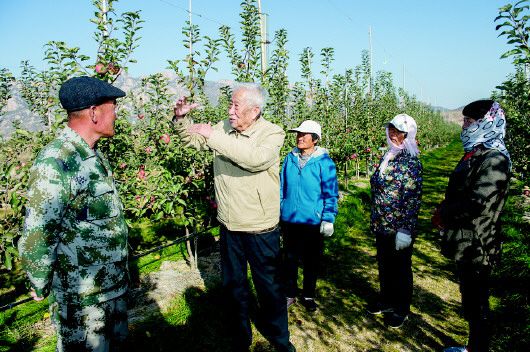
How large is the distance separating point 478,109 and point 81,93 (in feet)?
9.29

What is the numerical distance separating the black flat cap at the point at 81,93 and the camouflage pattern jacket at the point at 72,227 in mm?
161

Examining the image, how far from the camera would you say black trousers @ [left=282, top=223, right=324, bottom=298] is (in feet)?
12.1

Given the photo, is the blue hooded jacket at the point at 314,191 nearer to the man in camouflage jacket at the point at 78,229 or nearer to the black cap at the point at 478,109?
the black cap at the point at 478,109

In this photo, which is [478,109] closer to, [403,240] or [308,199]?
[403,240]

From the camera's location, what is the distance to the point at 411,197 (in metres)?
3.21

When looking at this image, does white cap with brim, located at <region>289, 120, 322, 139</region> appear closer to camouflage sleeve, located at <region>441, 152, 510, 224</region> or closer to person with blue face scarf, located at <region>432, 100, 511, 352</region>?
person with blue face scarf, located at <region>432, 100, 511, 352</region>

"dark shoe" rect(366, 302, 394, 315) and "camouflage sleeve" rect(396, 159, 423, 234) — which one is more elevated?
"camouflage sleeve" rect(396, 159, 423, 234)

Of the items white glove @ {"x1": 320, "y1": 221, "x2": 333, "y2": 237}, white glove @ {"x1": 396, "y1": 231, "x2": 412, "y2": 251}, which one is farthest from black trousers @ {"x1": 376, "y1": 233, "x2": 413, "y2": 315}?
white glove @ {"x1": 320, "y1": 221, "x2": 333, "y2": 237}

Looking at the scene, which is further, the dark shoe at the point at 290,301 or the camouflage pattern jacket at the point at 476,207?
the dark shoe at the point at 290,301

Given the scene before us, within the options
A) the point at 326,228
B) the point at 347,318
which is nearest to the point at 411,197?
the point at 326,228

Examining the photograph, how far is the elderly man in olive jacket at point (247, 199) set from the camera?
2.42 metres

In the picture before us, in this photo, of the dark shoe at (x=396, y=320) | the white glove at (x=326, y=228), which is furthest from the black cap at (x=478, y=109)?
the dark shoe at (x=396, y=320)

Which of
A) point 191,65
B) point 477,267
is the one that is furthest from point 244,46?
point 477,267

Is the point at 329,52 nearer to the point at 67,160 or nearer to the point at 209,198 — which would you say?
the point at 209,198
